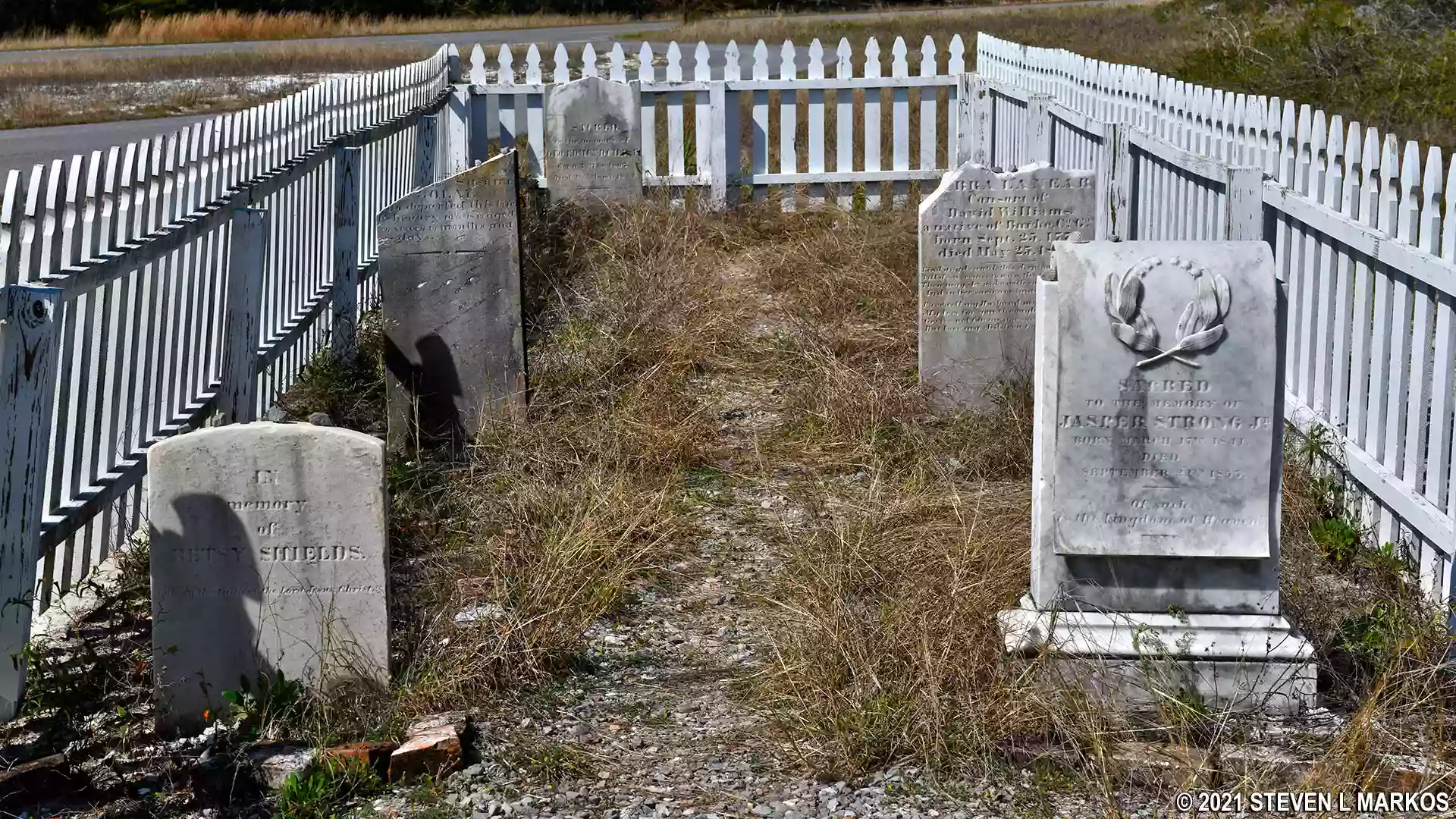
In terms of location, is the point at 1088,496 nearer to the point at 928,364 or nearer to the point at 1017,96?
the point at 928,364

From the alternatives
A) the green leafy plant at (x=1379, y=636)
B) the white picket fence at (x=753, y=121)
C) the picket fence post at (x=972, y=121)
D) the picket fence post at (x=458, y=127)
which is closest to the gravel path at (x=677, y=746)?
the green leafy plant at (x=1379, y=636)

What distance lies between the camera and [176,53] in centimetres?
3294

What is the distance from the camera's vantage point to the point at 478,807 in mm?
3805

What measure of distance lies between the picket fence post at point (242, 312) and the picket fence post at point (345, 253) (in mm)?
1630

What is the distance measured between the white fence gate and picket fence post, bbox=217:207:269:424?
12 millimetres

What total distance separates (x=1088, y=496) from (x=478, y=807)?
1.88m

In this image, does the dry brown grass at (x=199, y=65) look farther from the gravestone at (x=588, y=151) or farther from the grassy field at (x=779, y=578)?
the grassy field at (x=779, y=578)

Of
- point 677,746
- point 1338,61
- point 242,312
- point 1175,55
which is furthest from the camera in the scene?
point 1175,55

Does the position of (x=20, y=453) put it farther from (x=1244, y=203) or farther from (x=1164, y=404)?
(x=1244, y=203)

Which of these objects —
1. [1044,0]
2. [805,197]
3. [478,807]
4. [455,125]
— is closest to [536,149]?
[455,125]

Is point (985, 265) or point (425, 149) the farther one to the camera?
point (425, 149)

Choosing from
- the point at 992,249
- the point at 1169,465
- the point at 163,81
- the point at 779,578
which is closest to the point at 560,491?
the point at 779,578

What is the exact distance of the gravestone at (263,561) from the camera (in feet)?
14.0

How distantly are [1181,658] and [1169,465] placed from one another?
54 cm
